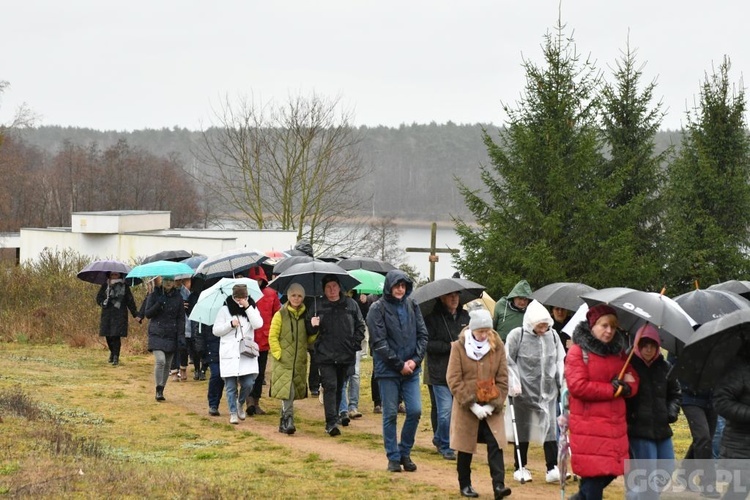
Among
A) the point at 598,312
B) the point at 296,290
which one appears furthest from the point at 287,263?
the point at 598,312

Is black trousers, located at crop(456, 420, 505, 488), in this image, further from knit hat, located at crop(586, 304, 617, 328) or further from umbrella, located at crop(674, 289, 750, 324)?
umbrella, located at crop(674, 289, 750, 324)

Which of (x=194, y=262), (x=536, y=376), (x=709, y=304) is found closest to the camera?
(x=709, y=304)

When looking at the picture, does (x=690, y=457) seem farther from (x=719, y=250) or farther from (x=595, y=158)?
(x=719, y=250)

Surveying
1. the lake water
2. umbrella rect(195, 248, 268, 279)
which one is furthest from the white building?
umbrella rect(195, 248, 268, 279)

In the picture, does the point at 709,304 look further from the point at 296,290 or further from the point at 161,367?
the point at 161,367

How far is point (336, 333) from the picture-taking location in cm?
1243

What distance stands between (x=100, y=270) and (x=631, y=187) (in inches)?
585

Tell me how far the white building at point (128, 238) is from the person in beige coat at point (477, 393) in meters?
37.0

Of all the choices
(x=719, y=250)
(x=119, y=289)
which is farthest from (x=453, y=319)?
(x=719, y=250)

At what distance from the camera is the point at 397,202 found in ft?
412

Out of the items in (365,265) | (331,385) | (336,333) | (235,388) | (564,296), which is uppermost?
(365,265)

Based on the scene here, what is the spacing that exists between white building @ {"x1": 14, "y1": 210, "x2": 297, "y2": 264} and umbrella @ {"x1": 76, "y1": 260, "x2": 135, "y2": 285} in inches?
1064

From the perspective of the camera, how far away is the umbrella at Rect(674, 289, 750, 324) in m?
9.43

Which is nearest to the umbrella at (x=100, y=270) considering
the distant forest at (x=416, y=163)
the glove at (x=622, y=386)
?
the glove at (x=622, y=386)
